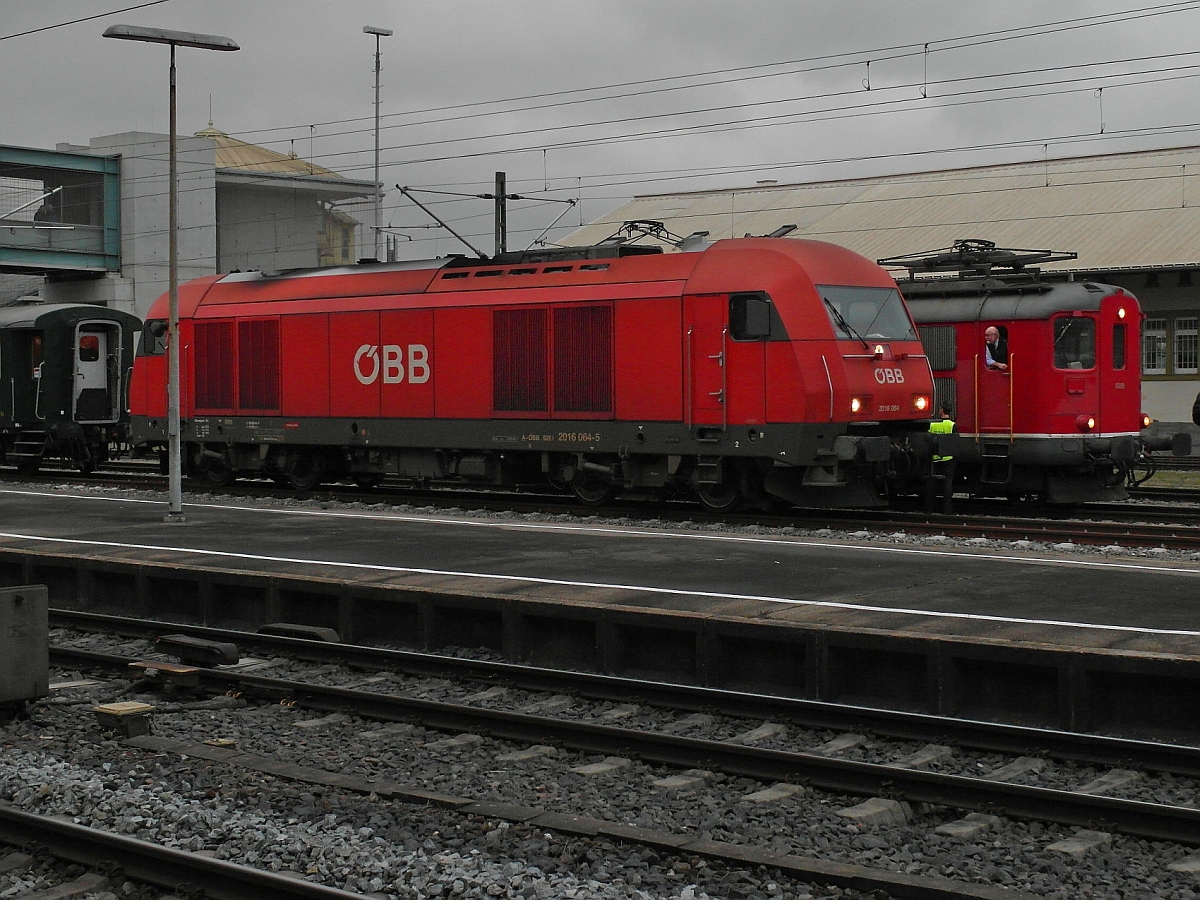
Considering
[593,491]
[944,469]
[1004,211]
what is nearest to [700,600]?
[593,491]

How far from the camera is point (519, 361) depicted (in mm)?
20547

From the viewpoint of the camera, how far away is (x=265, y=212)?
63.4 metres

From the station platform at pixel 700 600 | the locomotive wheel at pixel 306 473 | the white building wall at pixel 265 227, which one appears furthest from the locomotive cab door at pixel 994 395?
the white building wall at pixel 265 227

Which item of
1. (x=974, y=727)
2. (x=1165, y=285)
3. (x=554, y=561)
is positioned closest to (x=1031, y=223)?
(x=1165, y=285)

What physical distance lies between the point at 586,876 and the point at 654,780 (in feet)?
5.41

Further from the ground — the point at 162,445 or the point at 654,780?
the point at 162,445

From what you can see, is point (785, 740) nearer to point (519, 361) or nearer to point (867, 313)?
point (867, 313)

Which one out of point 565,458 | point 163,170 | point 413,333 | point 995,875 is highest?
point 163,170

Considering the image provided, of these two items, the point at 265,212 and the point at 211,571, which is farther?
the point at 265,212

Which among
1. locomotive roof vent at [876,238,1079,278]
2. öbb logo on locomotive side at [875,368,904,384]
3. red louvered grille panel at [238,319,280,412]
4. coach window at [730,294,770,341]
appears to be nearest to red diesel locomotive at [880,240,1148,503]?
locomotive roof vent at [876,238,1079,278]

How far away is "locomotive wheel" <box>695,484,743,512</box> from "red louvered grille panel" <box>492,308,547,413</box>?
107 inches

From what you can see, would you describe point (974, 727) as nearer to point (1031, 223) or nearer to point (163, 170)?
point (1031, 223)

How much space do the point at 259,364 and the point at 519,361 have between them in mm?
5782

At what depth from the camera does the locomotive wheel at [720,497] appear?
62.6 ft
